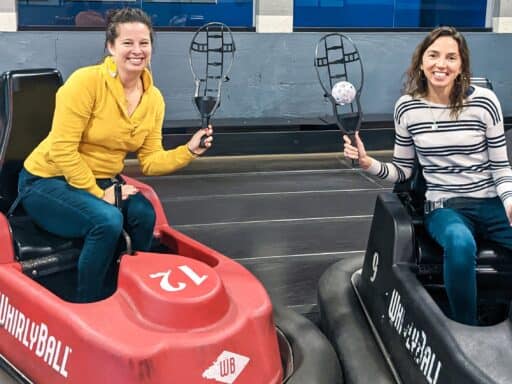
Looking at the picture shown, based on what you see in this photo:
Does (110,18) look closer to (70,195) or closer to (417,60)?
(70,195)

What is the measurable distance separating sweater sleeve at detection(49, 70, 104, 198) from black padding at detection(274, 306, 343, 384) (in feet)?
1.99

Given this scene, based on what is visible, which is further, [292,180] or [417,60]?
[292,180]

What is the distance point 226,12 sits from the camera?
17.3ft

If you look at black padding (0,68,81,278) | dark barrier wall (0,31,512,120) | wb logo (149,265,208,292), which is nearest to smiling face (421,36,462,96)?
wb logo (149,265,208,292)

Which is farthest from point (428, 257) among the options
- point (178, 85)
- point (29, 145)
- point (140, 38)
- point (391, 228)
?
point (178, 85)

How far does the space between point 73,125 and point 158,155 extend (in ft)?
1.02

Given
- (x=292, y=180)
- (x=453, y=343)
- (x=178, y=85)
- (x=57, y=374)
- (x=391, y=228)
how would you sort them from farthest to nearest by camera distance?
(x=178, y=85)
(x=292, y=180)
(x=391, y=228)
(x=57, y=374)
(x=453, y=343)

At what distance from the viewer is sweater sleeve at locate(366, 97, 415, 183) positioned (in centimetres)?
195

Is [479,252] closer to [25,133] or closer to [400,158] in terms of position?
[400,158]

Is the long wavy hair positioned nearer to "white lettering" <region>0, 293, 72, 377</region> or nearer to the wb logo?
the wb logo

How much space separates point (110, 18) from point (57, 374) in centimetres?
86

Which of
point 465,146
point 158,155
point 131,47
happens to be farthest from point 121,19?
point 465,146

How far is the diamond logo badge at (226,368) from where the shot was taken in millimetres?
1492

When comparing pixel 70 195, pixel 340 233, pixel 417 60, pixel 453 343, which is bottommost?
pixel 340 233
